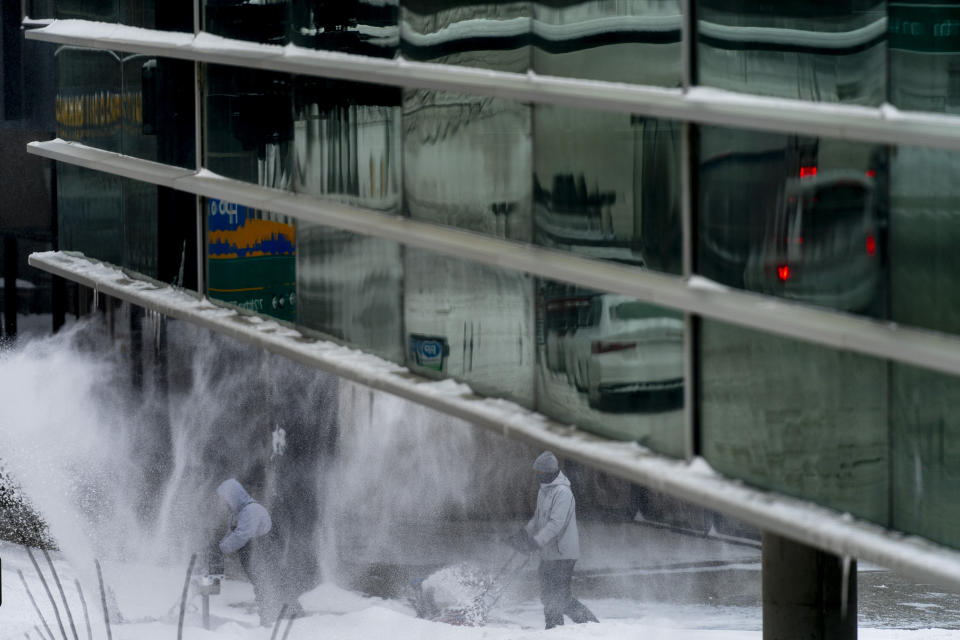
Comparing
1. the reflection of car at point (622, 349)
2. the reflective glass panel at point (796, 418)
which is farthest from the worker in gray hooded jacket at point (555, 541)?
the reflective glass panel at point (796, 418)

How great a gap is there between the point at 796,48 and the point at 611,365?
1684 mm

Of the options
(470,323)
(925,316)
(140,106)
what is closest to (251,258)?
(140,106)

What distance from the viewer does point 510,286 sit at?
7.05 metres

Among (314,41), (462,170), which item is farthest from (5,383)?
(462,170)

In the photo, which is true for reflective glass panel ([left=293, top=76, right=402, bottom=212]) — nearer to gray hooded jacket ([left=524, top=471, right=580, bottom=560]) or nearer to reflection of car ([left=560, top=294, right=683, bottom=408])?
reflection of car ([left=560, top=294, right=683, bottom=408])

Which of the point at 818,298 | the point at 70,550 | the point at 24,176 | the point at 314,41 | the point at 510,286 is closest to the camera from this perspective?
the point at 818,298

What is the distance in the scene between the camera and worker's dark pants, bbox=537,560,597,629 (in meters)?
12.2

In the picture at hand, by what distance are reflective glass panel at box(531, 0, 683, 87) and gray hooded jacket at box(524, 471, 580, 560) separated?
6.05 meters

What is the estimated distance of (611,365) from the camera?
6.43m

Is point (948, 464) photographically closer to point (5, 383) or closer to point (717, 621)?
Result: point (717, 621)

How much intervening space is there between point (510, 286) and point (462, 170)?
69 centimetres

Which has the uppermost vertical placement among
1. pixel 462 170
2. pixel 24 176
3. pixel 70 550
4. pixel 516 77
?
pixel 516 77

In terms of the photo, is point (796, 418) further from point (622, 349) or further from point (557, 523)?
point (557, 523)

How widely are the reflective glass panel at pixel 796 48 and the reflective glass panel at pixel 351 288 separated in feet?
8.57
